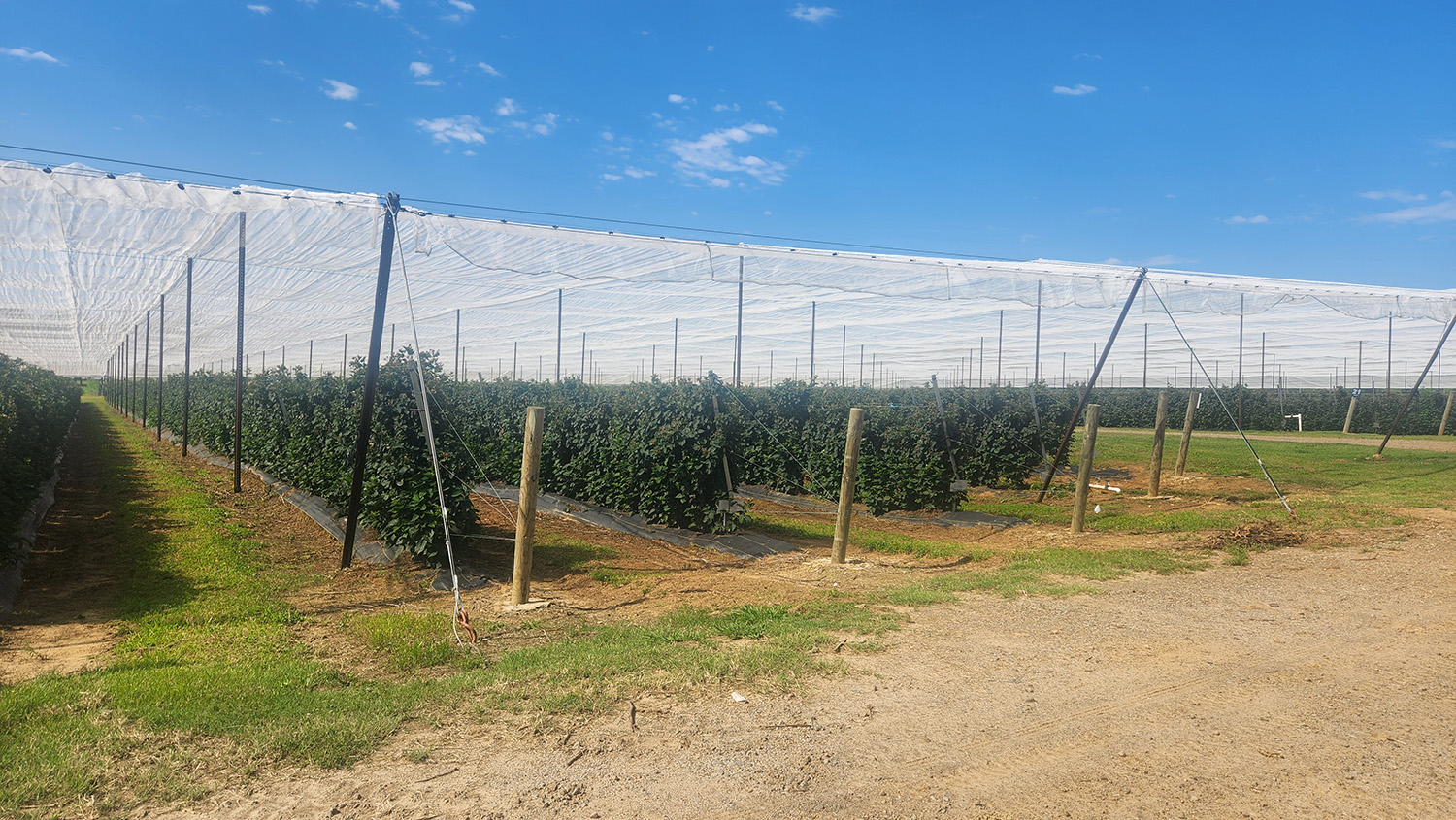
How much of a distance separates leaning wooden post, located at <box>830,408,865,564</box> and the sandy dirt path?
252 cm

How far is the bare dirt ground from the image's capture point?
308 cm

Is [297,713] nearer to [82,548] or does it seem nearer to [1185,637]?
[1185,637]

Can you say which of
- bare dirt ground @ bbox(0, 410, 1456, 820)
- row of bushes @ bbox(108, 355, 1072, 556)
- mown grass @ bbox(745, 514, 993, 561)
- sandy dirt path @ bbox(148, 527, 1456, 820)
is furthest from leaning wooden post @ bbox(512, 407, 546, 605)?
mown grass @ bbox(745, 514, 993, 561)

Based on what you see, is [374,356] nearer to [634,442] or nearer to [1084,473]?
[634,442]

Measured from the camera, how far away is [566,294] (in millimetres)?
16141

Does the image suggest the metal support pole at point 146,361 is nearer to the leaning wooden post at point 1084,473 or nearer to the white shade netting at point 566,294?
the white shade netting at point 566,294

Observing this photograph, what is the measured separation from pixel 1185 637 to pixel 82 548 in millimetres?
10190

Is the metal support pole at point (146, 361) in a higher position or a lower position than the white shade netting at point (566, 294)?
lower

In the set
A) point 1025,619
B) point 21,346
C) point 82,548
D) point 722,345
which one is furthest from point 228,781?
point 21,346

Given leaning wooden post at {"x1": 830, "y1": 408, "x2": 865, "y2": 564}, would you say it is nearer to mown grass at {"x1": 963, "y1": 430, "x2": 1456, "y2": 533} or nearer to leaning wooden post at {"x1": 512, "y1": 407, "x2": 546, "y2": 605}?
leaning wooden post at {"x1": 512, "y1": 407, "x2": 546, "y2": 605}

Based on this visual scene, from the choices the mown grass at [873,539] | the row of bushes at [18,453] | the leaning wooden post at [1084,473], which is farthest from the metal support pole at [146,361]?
the leaning wooden post at [1084,473]

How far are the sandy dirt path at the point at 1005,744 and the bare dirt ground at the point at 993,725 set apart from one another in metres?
0.01

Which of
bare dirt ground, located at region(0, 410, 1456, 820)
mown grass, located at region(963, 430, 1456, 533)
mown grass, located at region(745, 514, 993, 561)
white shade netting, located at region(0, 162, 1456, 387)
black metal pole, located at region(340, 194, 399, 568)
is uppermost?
white shade netting, located at region(0, 162, 1456, 387)

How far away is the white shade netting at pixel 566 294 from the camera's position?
7.58 metres
